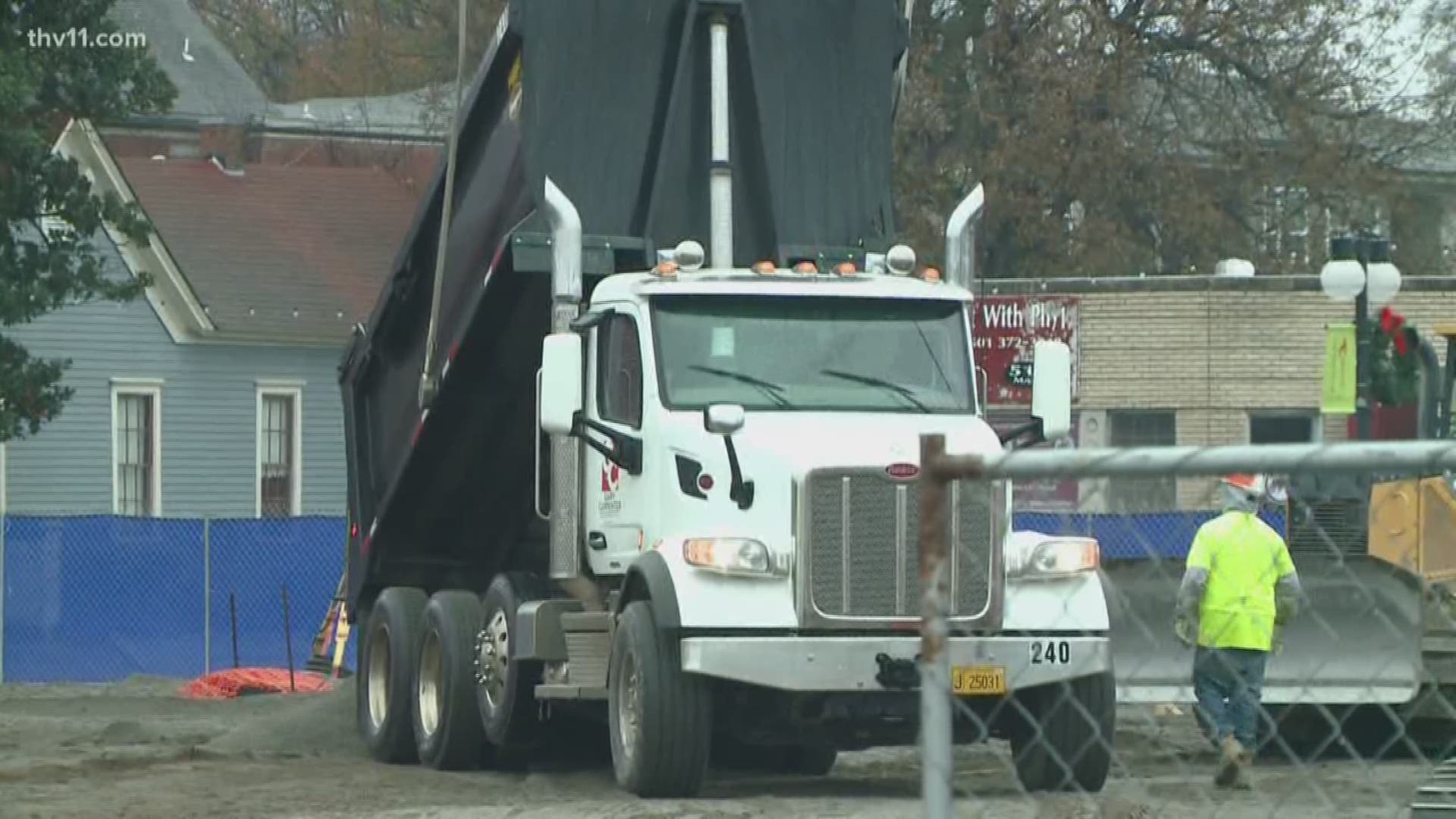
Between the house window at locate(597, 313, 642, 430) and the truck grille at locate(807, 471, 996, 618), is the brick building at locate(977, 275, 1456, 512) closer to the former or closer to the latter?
the house window at locate(597, 313, 642, 430)

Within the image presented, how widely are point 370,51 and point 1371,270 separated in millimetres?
31752

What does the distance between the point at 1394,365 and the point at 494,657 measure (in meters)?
12.7

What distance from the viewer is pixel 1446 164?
5459 centimetres

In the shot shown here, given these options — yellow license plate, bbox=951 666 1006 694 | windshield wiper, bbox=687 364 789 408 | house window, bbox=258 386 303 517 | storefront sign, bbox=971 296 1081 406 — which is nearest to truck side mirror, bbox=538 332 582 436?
windshield wiper, bbox=687 364 789 408

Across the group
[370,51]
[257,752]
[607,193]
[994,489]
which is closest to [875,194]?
[607,193]

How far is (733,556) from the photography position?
41.4ft

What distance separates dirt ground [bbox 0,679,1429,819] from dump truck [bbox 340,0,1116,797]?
36cm

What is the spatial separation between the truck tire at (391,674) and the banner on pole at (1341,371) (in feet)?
35.6

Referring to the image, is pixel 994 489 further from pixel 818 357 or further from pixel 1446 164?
pixel 1446 164

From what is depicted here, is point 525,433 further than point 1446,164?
No

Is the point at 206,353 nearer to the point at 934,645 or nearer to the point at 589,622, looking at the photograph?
the point at 589,622

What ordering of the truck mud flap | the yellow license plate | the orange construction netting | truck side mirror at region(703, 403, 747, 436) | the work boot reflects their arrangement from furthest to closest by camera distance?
the orange construction netting, truck side mirror at region(703, 403, 747, 436), the truck mud flap, the yellow license plate, the work boot

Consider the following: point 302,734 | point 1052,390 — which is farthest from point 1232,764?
point 302,734

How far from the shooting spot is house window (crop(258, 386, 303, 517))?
42500 mm
